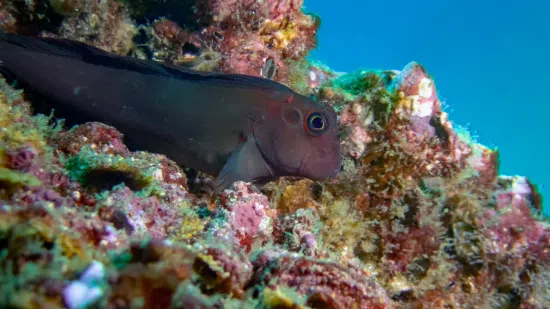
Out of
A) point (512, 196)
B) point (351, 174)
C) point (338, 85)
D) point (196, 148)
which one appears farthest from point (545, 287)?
point (196, 148)

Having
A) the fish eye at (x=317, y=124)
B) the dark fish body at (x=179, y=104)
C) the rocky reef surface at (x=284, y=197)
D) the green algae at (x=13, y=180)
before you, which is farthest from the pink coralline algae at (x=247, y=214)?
the green algae at (x=13, y=180)

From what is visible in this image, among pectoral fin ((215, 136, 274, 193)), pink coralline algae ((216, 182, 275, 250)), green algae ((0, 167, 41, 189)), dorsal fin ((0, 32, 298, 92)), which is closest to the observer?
green algae ((0, 167, 41, 189))

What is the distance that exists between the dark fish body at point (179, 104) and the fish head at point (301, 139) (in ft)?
0.04

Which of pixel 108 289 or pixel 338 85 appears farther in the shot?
pixel 338 85

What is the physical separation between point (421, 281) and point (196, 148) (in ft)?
11.6

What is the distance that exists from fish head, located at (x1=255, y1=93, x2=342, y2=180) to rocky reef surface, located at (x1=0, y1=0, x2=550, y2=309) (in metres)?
0.52

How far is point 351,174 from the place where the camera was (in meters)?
4.61

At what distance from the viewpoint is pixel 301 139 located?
166 inches

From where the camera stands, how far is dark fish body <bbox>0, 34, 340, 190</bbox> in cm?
423

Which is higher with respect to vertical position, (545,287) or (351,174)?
(351,174)

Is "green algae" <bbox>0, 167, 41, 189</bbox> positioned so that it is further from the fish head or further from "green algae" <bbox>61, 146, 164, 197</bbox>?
the fish head

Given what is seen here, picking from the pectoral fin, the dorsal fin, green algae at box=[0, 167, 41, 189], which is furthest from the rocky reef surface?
the dorsal fin

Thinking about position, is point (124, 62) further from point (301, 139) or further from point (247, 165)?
point (301, 139)

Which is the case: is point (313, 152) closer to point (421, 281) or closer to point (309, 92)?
point (309, 92)
